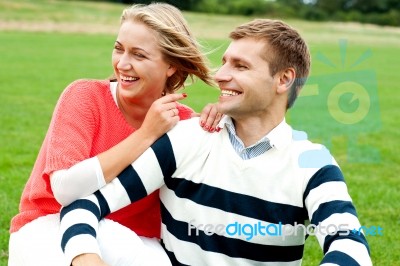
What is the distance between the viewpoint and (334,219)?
2688mm

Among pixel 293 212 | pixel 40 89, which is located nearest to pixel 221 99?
pixel 293 212

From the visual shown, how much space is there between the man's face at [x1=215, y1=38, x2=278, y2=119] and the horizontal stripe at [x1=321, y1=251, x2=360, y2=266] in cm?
70

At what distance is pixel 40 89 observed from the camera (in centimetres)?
1343

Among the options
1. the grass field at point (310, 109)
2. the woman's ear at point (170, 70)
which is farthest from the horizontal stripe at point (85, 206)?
the grass field at point (310, 109)

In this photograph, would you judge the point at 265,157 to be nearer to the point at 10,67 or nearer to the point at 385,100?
the point at 385,100

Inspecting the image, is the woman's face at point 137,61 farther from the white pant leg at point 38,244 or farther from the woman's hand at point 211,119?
the white pant leg at point 38,244

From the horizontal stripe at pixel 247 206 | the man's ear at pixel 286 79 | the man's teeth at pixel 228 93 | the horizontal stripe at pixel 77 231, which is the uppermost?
the man's ear at pixel 286 79

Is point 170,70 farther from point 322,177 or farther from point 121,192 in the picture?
point 322,177

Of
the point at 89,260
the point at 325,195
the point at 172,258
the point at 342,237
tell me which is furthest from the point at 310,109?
the point at 89,260

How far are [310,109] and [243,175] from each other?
9.14 meters

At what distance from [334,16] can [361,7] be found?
6127mm

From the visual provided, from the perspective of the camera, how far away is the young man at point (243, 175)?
2871 millimetres

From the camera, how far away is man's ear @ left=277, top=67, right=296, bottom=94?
3.03 m

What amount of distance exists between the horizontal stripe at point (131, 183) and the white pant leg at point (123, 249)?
137mm
